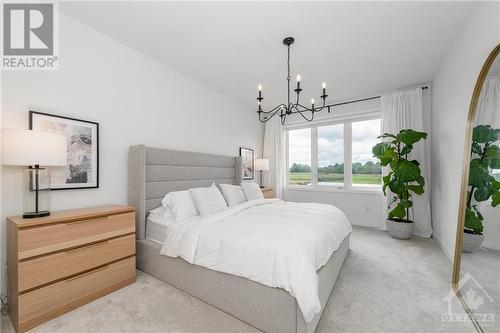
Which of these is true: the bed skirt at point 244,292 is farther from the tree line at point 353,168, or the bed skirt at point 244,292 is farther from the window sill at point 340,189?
the tree line at point 353,168

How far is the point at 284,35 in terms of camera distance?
245 centimetres

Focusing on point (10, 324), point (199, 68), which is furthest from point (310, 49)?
point (10, 324)

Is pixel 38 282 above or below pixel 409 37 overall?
below

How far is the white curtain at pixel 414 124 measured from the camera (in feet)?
12.2

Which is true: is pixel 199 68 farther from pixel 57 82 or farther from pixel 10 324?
pixel 10 324

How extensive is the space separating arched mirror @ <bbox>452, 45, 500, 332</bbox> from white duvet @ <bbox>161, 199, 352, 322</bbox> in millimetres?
1058

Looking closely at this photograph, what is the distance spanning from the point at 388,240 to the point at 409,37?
3.05 metres

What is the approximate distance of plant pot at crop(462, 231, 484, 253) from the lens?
173 centimetres

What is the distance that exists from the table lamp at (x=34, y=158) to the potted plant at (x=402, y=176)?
4.27 metres

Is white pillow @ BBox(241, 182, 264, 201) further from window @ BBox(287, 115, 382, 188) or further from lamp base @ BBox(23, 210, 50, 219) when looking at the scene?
lamp base @ BBox(23, 210, 50, 219)

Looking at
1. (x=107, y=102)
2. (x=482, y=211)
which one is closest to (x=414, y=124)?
(x=482, y=211)

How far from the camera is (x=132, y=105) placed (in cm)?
276

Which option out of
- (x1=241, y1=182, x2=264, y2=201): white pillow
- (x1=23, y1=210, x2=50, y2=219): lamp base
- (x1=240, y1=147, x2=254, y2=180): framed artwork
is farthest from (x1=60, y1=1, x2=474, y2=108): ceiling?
(x1=23, y1=210, x2=50, y2=219): lamp base

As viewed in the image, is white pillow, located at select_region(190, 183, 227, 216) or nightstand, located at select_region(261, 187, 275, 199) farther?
nightstand, located at select_region(261, 187, 275, 199)
